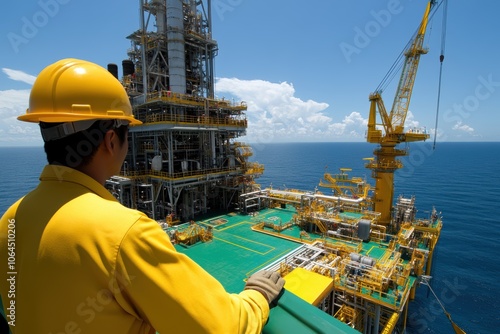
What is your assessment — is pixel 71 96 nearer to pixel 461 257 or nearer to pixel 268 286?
pixel 268 286

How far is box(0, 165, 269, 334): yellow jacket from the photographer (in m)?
1.28

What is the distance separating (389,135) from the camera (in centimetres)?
2683

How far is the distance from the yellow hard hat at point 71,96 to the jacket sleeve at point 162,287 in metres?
1.06

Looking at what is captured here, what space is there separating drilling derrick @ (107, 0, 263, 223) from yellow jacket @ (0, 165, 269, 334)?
23175 millimetres

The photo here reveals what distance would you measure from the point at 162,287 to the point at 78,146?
1259 millimetres

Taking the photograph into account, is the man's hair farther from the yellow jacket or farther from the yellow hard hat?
the yellow jacket

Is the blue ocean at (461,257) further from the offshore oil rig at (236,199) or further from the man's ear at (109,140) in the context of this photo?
the man's ear at (109,140)

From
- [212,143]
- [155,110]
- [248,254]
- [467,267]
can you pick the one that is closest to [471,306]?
[467,267]

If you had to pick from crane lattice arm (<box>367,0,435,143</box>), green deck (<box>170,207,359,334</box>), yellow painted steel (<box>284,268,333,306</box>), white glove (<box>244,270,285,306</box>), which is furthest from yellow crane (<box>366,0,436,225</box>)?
white glove (<box>244,270,285,306</box>)

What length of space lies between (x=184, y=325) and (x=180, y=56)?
29.5 m

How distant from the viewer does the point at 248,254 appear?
18.1 m

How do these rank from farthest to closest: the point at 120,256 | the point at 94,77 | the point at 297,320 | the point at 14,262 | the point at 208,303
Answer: the point at 297,320
the point at 94,77
the point at 14,262
the point at 208,303
the point at 120,256

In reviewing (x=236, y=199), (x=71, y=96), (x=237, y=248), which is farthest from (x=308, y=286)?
(x=236, y=199)

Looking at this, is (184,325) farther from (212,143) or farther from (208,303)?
(212,143)
